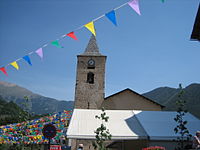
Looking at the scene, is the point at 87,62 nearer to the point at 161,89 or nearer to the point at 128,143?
the point at 128,143

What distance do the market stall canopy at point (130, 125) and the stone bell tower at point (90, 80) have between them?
7.90m

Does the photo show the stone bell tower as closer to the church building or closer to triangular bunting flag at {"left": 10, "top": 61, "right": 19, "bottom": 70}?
the church building

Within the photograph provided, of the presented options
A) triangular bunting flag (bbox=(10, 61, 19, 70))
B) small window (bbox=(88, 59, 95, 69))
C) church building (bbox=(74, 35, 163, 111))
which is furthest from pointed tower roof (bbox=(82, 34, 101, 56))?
triangular bunting flag (bbox=(10, 61, 19, 70))

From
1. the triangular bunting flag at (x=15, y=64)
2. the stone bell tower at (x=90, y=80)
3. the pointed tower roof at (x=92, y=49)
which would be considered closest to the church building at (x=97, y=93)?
the stone bell tower at (x=90, y=80)

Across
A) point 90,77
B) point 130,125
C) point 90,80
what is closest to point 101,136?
point 130,125

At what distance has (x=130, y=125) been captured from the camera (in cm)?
849

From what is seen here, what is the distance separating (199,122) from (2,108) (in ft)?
211

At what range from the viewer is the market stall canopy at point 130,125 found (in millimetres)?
7381

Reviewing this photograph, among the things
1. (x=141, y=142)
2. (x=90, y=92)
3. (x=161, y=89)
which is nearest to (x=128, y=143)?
(x=141, y=142)

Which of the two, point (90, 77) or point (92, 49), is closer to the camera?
point (90, 77)

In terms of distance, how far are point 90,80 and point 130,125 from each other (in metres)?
10.7

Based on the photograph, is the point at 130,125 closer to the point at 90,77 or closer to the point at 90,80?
the point at 90,80

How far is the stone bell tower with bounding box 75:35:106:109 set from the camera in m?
18.1

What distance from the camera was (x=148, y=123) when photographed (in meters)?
8.77
